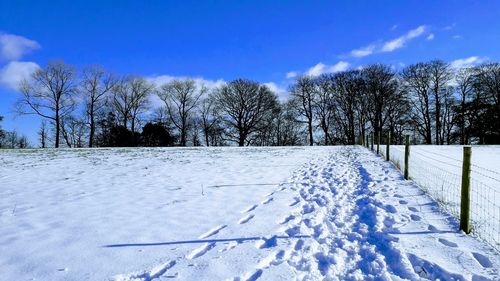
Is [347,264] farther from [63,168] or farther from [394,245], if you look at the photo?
[63,168]

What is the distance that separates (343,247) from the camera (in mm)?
4383

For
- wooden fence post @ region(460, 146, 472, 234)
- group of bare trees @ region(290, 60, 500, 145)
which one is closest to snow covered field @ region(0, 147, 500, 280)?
wooden fence post @ region(460, 146, 472, 234)

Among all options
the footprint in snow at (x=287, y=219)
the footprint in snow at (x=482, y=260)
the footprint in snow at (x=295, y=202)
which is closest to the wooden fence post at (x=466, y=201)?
the footprint in snow at (x=482, y=260)

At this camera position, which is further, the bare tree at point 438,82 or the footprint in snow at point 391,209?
the bare tree at point 438,82

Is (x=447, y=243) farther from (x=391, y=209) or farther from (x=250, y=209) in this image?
(x=250, y=209)

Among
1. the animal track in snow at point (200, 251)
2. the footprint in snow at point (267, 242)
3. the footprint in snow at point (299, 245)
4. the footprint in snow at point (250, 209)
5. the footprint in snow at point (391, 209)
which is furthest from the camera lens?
the footprint in snow at point (250, 209)

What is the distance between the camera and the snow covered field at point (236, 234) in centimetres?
377

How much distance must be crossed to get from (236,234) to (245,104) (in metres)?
49.4

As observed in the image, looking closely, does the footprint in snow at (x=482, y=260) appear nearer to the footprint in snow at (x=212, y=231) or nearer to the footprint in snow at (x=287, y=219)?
the footprint in snow at (x=287, y=219)

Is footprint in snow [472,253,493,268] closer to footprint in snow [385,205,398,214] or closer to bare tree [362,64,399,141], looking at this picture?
footprint in snow [385,205,398,214]

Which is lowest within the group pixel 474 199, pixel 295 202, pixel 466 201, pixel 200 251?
pixel 200 251

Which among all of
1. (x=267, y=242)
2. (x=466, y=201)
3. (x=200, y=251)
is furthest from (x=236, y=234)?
(x=466, y=201)

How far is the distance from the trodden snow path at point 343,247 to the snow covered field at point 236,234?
18mm

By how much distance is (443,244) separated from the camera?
441cm
